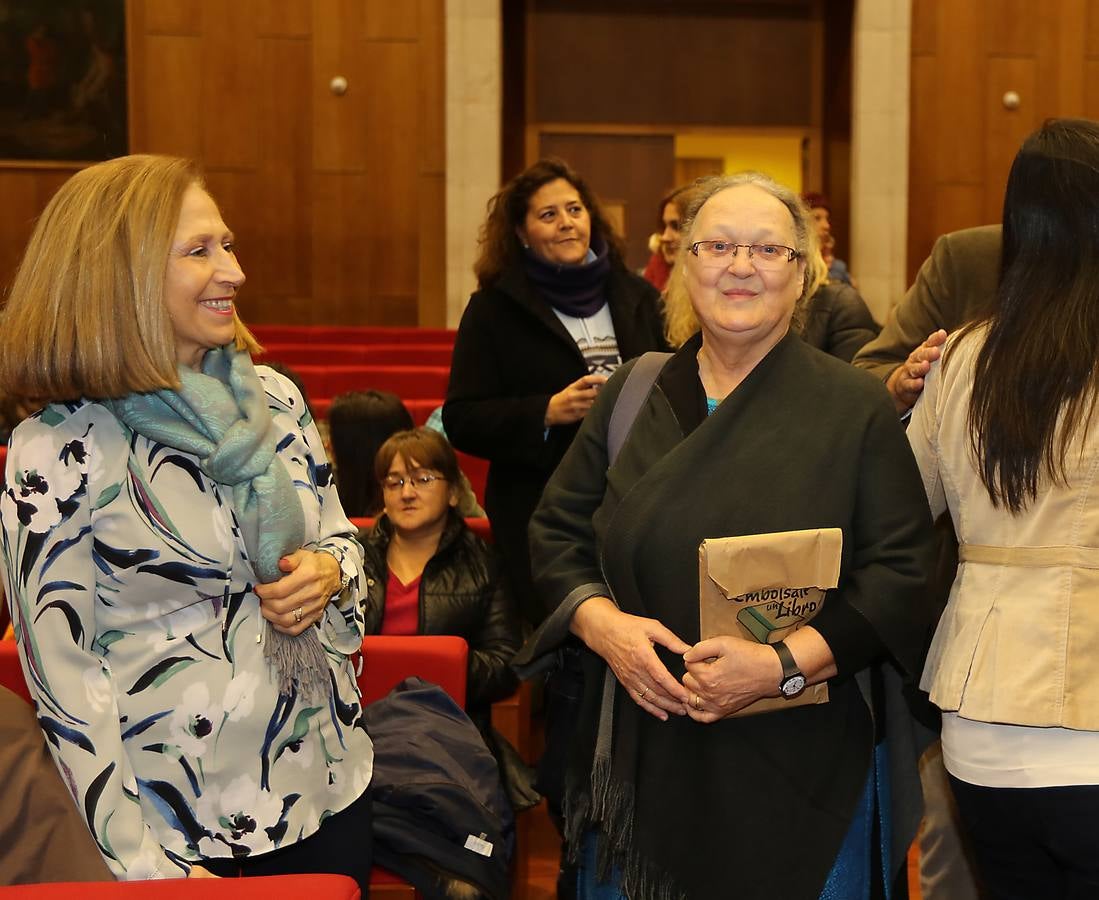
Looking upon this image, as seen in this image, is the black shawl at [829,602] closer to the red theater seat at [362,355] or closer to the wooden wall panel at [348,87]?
the red theater seat at [362,355]

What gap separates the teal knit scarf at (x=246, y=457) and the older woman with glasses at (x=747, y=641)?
0.42 m

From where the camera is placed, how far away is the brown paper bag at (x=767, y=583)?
65.6 inches

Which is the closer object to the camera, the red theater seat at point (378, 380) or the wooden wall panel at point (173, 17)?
the red theater seat at point (378, 380)

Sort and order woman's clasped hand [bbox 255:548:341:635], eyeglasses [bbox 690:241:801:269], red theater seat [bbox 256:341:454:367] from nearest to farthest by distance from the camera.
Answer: woman's clasped hand [bbox 255:548:341:635], eyeglasses [bbox 690:241:801:269], red theater seat [bbox 256:341:454:367]

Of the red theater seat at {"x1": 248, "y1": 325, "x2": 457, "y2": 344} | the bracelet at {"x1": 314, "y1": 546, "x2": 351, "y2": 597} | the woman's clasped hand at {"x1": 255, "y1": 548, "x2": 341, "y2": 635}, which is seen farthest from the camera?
the red theater seat at {"x1": 248, "y1": 325, "x2": 457, "y2": 344}

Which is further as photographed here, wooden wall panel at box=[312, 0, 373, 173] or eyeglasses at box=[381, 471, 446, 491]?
wooden wall panel at box=[312, 0, 373, 173]

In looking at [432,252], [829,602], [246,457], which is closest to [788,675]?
[829,602]

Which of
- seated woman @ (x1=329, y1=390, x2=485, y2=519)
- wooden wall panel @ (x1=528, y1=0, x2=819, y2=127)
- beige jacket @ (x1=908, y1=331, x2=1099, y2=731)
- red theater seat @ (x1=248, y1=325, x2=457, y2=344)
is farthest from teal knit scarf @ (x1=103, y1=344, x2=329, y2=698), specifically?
wooden wall panel @ (x1=528, y1=0, x2=819, y2=127)

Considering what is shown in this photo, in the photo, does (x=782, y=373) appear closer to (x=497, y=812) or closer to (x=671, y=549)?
(x=671, y=549)

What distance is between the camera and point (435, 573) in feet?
9.79

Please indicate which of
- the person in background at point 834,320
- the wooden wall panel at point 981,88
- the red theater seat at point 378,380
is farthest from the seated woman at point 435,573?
the wooden wall panel at point 981,88

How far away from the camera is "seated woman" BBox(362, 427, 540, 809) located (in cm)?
293

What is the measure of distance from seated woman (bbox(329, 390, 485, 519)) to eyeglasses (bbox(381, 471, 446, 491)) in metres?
0.47

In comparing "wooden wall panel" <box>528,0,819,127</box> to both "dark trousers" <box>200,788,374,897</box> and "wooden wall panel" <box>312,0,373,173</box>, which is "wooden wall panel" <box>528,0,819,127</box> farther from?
"dark trousers" <box>200,788,374,897</box>
